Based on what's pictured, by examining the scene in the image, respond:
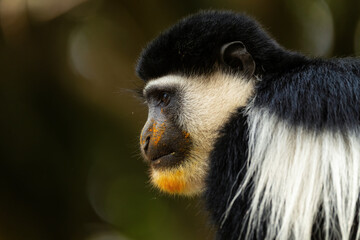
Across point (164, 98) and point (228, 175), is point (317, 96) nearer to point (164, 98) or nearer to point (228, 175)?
point (228, 175)

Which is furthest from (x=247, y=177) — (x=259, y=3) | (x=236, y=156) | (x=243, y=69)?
(x=259, y=3)

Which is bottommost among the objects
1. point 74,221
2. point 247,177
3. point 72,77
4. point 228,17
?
point 74,221

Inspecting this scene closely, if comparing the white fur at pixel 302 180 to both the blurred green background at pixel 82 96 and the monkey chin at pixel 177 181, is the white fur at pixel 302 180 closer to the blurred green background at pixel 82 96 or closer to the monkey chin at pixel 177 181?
the monkey chin at pixel 177 181

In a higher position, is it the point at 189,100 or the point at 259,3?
the point at 259,3

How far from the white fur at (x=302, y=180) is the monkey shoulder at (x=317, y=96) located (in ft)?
0.11

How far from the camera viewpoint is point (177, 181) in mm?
2070

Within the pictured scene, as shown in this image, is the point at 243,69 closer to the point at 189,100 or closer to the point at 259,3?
the point at 189,100

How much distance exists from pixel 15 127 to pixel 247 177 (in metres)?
3.43

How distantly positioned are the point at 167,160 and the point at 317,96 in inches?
27.6

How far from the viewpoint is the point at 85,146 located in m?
4.88

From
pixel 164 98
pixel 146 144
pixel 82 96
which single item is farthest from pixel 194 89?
pixel 82 96

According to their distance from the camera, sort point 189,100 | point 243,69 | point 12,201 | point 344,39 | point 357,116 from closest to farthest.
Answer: point 357,116 < point 243,69 < point 189,100 < point 344,39 < point 12,201

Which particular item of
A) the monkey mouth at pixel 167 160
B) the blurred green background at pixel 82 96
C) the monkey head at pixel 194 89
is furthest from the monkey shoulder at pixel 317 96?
the blurred green background at pixel 82 96

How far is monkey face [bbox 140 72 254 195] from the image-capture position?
6.47 feet
